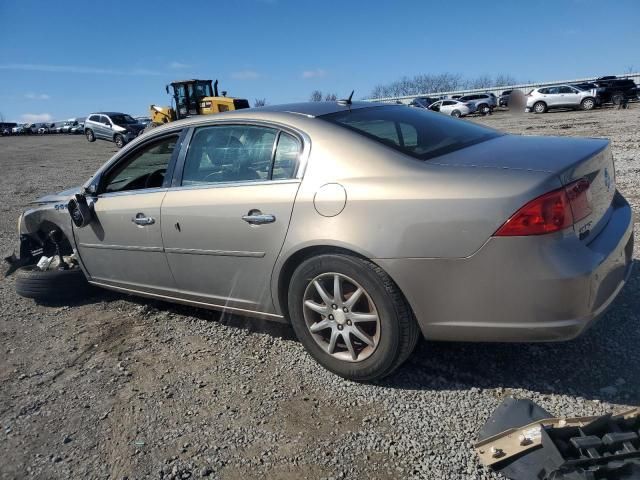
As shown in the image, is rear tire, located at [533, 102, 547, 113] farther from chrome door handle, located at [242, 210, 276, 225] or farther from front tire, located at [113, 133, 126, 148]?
chrome door handle, located at [242, 210, 276, 225]

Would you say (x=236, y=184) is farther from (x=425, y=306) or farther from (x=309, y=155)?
(x=425, y=306)

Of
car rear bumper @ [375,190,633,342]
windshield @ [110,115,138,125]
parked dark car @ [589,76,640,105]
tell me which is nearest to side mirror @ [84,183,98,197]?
car rear bumper @ [375,190,633,342]

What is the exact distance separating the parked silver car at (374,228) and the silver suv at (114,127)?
1043 inches

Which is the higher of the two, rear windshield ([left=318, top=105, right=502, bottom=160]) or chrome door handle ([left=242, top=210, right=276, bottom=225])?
rear windshield ([left=318, top=105, right=502, bottom=160])

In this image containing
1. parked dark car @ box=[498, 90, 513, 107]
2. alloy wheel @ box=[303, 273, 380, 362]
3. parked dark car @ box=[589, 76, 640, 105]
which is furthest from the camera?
parked dark car @ box=[498, 90, 513, 107]

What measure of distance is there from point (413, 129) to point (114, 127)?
29384mm

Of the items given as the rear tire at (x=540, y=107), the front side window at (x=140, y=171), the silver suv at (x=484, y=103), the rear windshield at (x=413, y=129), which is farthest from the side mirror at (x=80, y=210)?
the silver suv at (x=484, y=103)

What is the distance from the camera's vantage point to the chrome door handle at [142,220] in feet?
11.6

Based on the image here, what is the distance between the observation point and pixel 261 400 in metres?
2.80

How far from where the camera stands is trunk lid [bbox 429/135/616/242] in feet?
7.80

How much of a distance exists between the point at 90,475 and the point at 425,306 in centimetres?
178

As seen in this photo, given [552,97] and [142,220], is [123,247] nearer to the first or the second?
[142,220]

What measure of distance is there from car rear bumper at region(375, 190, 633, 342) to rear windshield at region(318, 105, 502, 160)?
672mm

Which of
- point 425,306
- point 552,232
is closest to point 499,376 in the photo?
point 425,306
